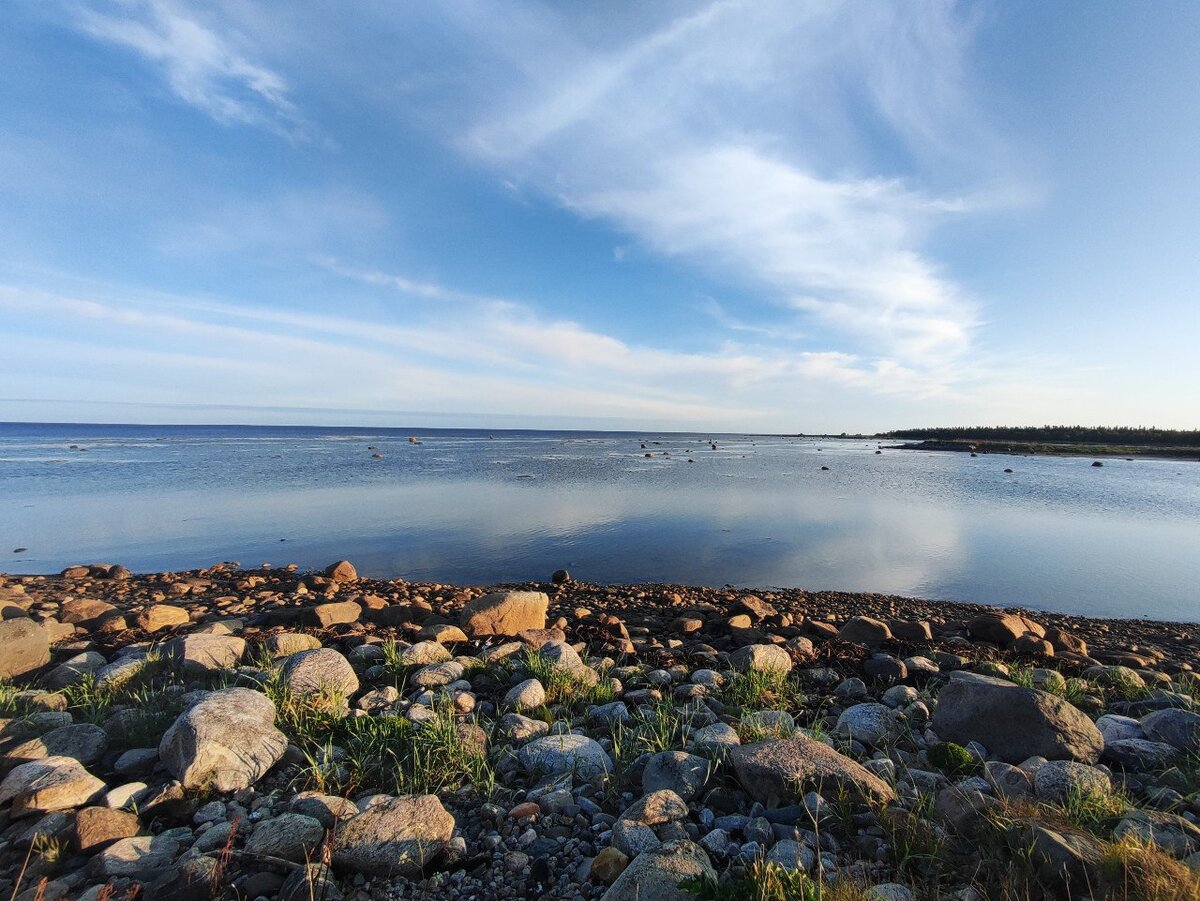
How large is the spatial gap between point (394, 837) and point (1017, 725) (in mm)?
4883

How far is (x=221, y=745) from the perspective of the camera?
4008 mm

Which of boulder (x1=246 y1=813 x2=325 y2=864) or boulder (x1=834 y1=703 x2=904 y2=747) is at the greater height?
boulder (x1=246 y1=813 x2=325 y2=864)

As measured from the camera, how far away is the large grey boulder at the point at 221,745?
12.5 ft

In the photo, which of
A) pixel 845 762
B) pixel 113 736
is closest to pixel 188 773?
pixel 113 736

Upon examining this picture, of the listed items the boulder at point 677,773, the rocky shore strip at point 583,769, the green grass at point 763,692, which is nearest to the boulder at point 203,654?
the rocky shore strip at point 583,769

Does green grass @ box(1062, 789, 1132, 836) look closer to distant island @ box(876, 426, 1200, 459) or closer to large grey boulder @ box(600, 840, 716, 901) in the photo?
large grey boulder @ box(600, 840, 716, 901)

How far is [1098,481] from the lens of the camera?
125ft

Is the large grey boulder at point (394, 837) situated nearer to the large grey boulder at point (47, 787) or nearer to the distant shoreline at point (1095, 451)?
the large grey boulder at point (47, 787)

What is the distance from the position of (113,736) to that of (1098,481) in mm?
51953

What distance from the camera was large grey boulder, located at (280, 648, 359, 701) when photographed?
17.1 ft

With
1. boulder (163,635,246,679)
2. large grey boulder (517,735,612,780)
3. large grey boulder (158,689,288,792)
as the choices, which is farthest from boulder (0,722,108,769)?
large grey boulder (517,735,612,780)

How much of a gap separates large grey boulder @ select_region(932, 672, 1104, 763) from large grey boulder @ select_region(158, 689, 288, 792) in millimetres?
5732

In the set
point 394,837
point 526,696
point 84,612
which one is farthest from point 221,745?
point 84,612

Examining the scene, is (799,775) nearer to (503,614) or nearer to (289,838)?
(289,838)
